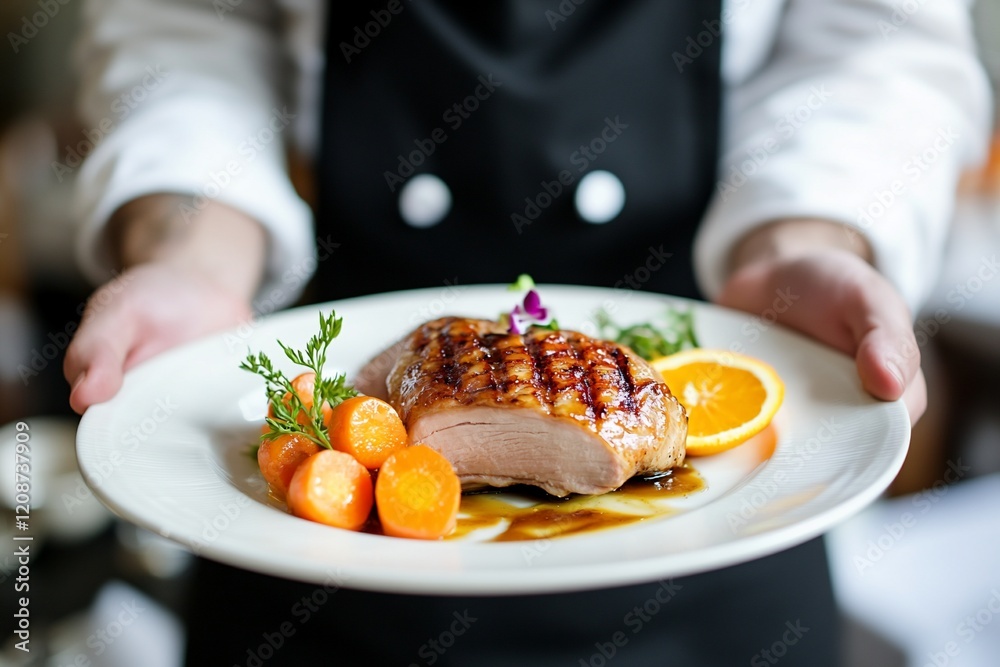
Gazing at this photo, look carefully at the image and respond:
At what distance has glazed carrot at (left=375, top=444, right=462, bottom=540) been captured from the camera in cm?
157

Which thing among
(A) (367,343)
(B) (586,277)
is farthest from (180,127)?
(B) (586,277)

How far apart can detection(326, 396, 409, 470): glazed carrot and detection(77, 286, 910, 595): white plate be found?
19 cm

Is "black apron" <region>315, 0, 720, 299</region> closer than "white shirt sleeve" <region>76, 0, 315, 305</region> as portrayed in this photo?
Yes

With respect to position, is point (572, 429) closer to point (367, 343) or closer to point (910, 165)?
point (367, 343)

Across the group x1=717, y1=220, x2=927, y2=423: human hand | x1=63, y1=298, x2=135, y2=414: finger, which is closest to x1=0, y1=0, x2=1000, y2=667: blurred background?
x1=717, y1=220, x2=927, y2=423: human hand

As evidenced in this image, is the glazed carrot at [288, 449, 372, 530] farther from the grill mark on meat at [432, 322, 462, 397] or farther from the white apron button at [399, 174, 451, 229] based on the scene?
the white apron button at [399, 174, 451, 229]

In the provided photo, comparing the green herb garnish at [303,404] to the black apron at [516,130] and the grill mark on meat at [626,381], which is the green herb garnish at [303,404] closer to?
the grill mark on meat at [626,381]

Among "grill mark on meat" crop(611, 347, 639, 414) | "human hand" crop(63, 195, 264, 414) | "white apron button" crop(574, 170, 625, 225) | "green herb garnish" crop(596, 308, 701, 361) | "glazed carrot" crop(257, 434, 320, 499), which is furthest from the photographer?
"white apron button" crop(574, 170, 625, 225)

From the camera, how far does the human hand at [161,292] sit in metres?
1.99

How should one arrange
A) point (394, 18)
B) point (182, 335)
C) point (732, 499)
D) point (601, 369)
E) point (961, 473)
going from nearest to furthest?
point (732, 499)
point (601, 369)
point (182, 335)
point (394, 18)
point (961, 473)

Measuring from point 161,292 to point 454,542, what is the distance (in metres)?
1.28

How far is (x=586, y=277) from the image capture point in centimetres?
283

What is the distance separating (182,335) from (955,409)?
4.75 meters

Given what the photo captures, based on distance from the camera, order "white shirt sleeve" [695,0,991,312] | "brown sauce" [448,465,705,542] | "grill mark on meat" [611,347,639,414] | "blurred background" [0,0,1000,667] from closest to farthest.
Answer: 1. "brown sauce" [448,465,705,542]
2. "grill mark on meat" [611,347,639,414]
3. "white shirt sleeve" [695,0,991,312]
4. "blurred background" [0,0,1000,667]
